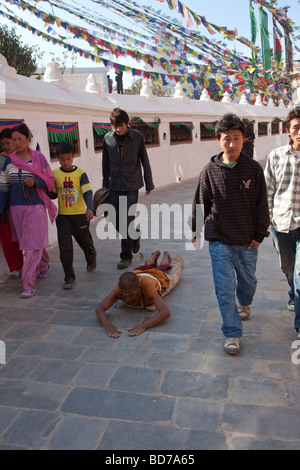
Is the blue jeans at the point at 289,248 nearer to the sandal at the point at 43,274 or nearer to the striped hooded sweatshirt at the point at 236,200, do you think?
the striped hooded sweatshirt at the point at 236,200

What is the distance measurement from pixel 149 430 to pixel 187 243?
4.32 m

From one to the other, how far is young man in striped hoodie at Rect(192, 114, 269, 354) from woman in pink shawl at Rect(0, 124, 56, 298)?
209 centimetres

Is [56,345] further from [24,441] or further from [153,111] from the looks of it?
[153,111]

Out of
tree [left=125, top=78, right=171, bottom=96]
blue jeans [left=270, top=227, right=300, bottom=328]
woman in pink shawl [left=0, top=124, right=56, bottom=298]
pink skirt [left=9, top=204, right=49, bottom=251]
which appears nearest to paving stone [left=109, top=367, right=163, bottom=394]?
blue jeans [left=270, top=227, right=300, bottom=328]

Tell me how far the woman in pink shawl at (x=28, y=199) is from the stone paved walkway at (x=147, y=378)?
43 centimetres

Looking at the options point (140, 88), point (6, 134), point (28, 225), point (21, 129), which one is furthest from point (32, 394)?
point (140, 88)

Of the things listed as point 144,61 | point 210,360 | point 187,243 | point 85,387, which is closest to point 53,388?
point 85,387

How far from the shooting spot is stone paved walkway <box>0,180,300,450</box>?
250 centimetres

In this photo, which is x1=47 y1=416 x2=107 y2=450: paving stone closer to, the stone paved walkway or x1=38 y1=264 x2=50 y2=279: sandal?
the stone paved walkway

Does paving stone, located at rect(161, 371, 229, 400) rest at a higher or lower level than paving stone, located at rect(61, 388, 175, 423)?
higher

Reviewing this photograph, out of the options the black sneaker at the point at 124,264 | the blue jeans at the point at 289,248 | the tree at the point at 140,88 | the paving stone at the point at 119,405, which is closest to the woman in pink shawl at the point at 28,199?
the black sneaker at the point at 124,264

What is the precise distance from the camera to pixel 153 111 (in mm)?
11883

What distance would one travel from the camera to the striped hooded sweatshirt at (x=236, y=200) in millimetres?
3227

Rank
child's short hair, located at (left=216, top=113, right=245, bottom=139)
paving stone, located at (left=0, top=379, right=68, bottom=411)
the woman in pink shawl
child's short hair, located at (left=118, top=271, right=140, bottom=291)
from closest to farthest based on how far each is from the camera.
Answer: paving stone, located at (left=0, top=379, right=68, bottom=411), child's short hair, located at (left=216, top=113, right=245, bottom=139), child's short hair, located at (left=118, top=271, right=140, bottom=291), the woman in pink shawl
